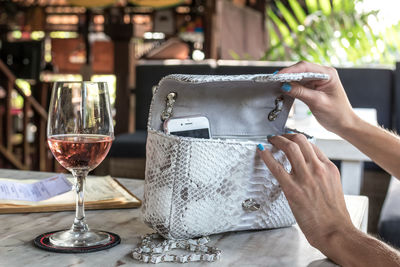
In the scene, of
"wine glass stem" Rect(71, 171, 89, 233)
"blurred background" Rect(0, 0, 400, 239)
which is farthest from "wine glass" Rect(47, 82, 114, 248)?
"blurred background" Rect(0, 0, 400, 239)

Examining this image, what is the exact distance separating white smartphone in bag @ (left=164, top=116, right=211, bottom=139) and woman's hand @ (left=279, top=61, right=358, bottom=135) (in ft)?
0.40

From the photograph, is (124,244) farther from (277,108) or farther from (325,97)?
(325,97)

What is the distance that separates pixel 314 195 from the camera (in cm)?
63

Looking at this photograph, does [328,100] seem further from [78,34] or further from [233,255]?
[78,34]

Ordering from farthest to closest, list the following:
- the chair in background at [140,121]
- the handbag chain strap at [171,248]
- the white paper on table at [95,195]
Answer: the chair in background at [140,121] < the white paper on table at [95,195] < the handbag chain strap at [171,248]

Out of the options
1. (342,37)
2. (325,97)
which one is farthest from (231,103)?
(342,37)

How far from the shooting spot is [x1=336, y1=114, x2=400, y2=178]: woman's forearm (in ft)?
2.87

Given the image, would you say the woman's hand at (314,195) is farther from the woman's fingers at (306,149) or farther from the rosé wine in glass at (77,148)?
the rosé wine in glass at (77,148)

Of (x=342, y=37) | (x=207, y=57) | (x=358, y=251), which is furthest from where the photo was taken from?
(x=207, y=57)

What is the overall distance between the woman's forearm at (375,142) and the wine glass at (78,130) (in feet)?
1.43

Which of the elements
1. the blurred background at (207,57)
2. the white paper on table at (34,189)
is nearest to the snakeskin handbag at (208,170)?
the white paper on table at (34,189)

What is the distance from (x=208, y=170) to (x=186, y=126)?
91mm

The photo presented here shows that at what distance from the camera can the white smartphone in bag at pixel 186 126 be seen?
72cm

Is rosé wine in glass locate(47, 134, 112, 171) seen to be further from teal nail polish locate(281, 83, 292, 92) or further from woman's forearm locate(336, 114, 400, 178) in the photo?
woman's forearm locate(336, 114, 400, 178)
